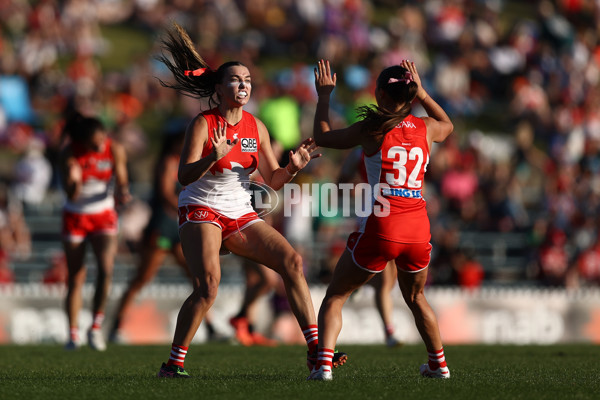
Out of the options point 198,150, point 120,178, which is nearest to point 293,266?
point 198,150

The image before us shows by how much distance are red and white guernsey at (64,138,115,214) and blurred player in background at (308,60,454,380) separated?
4.31 metres

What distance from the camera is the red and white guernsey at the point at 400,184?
22.9 ft

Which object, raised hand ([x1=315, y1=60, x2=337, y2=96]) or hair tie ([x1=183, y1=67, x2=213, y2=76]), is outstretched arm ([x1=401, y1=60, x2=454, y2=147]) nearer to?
raised hand ([x1=315, y1=60, x2=337, y2=96])

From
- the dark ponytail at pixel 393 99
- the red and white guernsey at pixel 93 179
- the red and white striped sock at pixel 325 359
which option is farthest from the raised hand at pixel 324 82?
the red and white guernsey at pixel 93 179

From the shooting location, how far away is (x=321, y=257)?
17078 mm

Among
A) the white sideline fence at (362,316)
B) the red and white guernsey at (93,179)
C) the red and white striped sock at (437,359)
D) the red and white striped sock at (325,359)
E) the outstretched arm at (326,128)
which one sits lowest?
the white sideline fence at (362,316)

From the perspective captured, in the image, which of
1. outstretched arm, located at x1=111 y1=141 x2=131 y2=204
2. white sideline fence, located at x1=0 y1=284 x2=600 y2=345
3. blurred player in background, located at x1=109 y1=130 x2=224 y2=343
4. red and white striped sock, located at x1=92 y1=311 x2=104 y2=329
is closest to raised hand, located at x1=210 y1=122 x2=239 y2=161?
outstretched arm, located at x1=111 y1=141 x2=131 y2=204

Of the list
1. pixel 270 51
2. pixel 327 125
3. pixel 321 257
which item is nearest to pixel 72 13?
pixel 270 51

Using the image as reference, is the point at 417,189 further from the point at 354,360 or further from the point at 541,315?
the point at 541,315

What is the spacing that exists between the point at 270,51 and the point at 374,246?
18.3 m

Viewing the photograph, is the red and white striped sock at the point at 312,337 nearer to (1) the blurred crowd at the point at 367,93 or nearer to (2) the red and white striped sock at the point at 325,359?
(2) the red and white striped sock at the point at 325,359

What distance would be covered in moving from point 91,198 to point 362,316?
19.3 feet

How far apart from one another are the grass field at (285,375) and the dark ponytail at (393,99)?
5.79ft

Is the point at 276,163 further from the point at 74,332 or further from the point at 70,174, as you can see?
the point at 74,332
